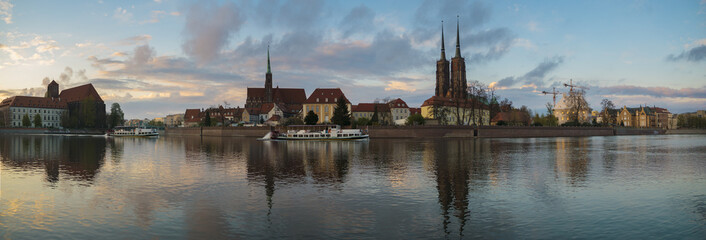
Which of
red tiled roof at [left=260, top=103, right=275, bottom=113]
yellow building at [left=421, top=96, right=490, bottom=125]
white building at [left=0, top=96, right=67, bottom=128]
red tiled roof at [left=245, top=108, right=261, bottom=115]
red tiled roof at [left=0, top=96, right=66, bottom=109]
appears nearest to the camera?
yellow building at [left=421, top=96, right=490, bottom=125]

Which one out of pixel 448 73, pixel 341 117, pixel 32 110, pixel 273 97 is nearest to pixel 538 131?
pixel 341 117

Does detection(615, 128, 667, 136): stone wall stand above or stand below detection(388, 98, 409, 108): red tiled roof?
below

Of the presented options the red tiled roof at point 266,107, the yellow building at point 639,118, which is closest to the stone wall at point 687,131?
the yellow building at point 639,118

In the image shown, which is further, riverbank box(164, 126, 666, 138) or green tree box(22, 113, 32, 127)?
green tree box(22, 113, 32, 127)

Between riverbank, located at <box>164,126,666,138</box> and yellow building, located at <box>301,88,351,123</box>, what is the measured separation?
23.9 meters

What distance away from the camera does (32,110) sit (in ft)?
575

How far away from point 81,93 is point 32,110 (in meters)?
21.7

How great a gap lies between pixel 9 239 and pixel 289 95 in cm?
18168

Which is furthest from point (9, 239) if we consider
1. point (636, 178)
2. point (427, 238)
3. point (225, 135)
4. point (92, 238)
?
point (225, 135)

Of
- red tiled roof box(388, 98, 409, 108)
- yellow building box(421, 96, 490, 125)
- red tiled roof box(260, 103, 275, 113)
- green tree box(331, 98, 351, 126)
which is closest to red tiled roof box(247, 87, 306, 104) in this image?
red tiled roof box(260, 103, 275, 113)

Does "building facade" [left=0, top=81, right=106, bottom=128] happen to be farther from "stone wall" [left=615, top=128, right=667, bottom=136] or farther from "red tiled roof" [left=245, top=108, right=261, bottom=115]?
"stone wall" [left=615, top=128, right=667, bottom=136]

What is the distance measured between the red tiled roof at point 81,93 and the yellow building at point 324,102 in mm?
85083

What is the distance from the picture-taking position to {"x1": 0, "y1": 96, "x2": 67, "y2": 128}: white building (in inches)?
6688

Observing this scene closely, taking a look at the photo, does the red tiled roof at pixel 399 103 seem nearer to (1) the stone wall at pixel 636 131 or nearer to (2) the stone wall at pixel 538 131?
(2) the stone wall at pixel 538 131
